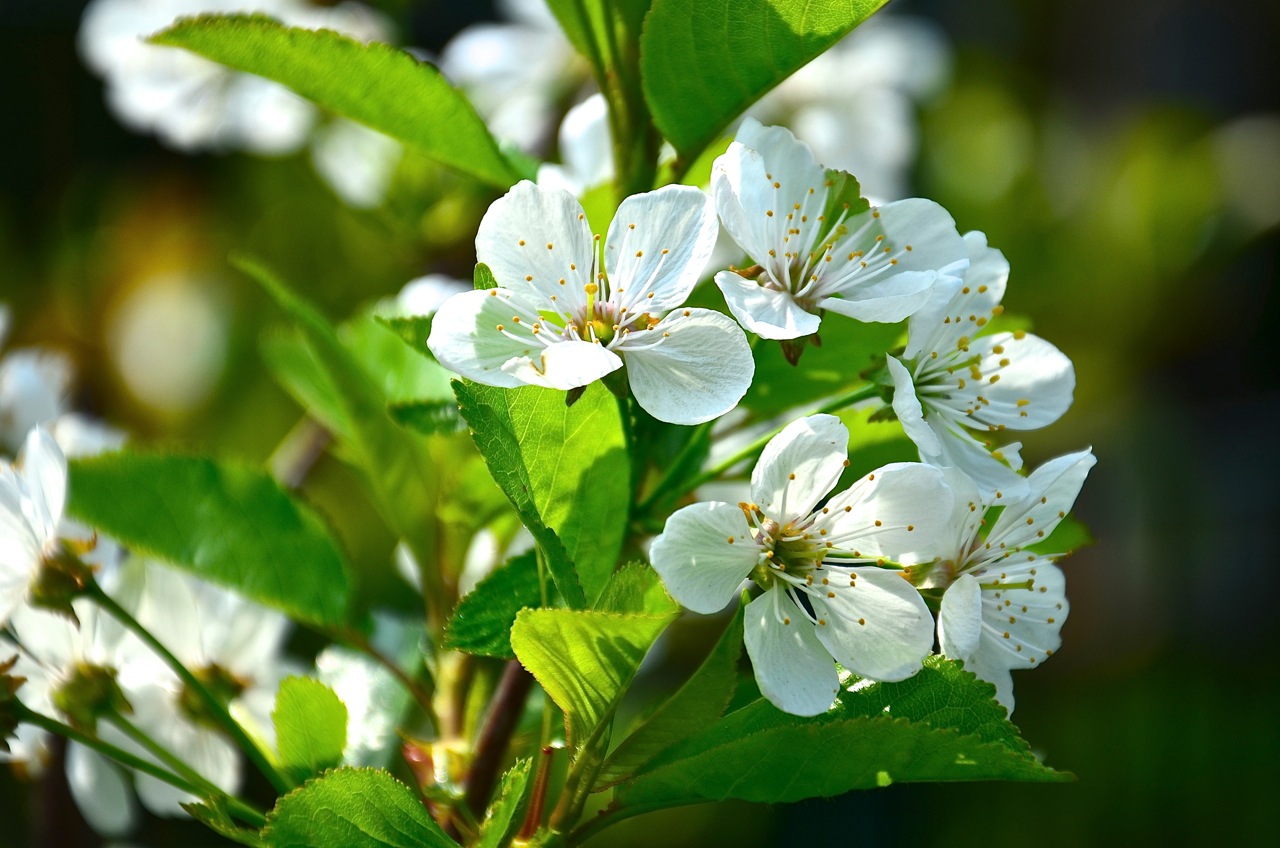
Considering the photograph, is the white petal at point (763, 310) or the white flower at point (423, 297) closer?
the white petal at point (763, 310)

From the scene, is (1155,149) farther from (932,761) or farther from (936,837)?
(932,761)

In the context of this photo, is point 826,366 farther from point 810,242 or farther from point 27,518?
point 27,518

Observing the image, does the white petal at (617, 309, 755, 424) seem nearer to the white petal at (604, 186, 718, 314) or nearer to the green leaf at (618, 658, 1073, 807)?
the white petal at (604, 186, 718, 314)

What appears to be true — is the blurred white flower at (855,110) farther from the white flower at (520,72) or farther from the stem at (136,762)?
the stem at (136,762)

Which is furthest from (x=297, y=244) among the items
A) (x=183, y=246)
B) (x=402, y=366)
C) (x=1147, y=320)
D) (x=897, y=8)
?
(x=897, y=8)

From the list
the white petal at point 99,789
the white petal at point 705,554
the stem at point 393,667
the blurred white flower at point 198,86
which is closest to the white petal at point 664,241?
the white petal at point 705,554

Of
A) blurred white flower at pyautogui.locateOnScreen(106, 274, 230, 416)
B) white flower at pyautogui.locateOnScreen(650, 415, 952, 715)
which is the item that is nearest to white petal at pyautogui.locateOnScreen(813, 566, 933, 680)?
white flower at pyautogui.locateOnScreen(650, 415, 952, 715)
